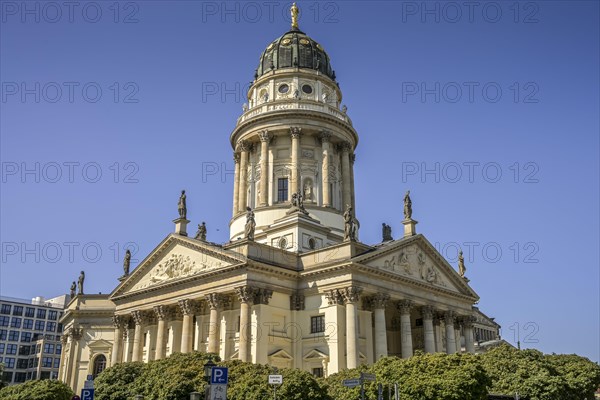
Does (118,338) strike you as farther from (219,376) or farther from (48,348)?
(48,348)

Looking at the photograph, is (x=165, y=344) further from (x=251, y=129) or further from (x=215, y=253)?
(x=251, y=129)

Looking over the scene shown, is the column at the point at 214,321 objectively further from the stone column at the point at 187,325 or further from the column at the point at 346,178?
the column at the point at 346,178

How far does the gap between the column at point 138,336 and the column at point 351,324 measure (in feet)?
65.6

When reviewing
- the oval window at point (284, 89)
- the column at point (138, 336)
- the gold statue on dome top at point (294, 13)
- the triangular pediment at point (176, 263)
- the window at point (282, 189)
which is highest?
the gold statue on dome top at point (294, 13)

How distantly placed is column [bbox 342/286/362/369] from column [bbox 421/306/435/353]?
927 centimetres

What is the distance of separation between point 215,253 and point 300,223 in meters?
8.93

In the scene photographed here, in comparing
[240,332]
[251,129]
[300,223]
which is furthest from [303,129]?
[240,332]

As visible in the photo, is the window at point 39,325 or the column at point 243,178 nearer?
the column at point 243,178

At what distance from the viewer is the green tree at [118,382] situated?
3797cm

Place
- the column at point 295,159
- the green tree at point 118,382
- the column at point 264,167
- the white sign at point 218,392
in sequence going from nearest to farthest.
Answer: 1. the white sign at point 218,392
2. the green tree at point 118,382
3. the column at point 295,159
4. the column at point 264,167

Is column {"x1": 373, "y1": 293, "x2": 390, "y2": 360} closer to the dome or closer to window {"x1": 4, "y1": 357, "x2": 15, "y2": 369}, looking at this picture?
the dome

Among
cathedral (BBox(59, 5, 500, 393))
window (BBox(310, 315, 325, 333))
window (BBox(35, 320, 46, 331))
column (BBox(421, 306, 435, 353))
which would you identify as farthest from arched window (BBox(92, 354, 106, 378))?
window (BBox(35, 320, 46, 331))

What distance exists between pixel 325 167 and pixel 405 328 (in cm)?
1939

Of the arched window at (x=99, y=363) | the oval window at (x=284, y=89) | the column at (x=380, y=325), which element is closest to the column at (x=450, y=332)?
the column at (x=380, y=325)
